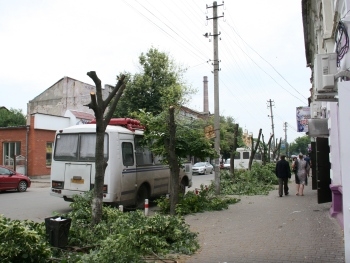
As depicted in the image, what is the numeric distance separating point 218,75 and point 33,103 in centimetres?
3006

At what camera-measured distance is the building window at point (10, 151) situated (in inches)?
1086

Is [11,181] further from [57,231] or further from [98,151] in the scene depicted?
[57,231]

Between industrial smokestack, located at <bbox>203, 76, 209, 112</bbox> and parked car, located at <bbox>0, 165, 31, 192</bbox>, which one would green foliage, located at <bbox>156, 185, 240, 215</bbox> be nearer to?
parked car, located at <bbox>0, 165, 31, 192</bbox>

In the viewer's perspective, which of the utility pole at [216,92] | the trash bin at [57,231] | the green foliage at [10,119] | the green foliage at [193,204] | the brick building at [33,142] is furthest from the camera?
the green foliage at [10,119]

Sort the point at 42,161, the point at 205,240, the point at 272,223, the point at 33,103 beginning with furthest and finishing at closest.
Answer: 1. the point at 33,103
2. the point at 42,161
3. the point at 272,223
4. the point at 205,240

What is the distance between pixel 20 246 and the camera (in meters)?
5.18

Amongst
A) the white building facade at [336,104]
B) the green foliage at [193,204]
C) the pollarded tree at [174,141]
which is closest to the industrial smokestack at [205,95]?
the green foliage at [193,204]

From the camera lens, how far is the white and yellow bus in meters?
10.7

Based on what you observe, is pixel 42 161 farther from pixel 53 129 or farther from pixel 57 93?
pixel 57 93

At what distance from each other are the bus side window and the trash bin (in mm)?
4785

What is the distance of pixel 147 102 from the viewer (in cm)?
2855

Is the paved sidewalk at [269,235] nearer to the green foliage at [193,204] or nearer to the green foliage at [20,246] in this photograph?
the green foliage at [193,204]

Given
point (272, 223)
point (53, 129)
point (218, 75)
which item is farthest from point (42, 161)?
point (272, 223)

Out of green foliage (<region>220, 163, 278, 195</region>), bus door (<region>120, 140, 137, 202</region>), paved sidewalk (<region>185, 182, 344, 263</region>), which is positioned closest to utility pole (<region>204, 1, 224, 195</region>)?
green foliage (<region>220, 163, 278, 195</region>)
